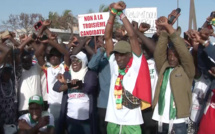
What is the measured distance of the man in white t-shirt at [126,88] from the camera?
156 inches

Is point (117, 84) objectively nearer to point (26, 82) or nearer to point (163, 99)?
point (163, 99)

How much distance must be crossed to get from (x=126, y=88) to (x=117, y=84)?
0.44 feet

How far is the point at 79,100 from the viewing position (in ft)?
17.2

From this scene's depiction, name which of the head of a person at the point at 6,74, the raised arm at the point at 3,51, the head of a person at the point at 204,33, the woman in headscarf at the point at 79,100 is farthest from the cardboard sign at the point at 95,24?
the head of a person at the point at 204,33

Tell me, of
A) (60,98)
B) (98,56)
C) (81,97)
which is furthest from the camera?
(60,98)

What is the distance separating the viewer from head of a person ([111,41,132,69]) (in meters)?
3.97

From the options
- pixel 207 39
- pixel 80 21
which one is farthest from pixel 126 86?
pixel 80 21

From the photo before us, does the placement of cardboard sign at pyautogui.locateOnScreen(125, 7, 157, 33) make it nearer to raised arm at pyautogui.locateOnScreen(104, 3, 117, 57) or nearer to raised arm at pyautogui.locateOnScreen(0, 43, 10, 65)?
raised arm at pyautogui.locateOnScreen(104, 3, 117, 57)

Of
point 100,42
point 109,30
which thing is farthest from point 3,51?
point 100,42

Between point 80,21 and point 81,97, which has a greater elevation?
point 80,21

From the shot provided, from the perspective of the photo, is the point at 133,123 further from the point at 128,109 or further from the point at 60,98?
the point at 60,98

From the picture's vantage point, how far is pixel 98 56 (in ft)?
16.0

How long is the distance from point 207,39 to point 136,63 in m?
1.00

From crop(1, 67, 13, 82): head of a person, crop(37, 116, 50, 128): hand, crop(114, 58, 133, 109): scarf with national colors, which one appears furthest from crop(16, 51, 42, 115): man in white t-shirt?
crop(114, 58, 133, 109): scarf with national colors
